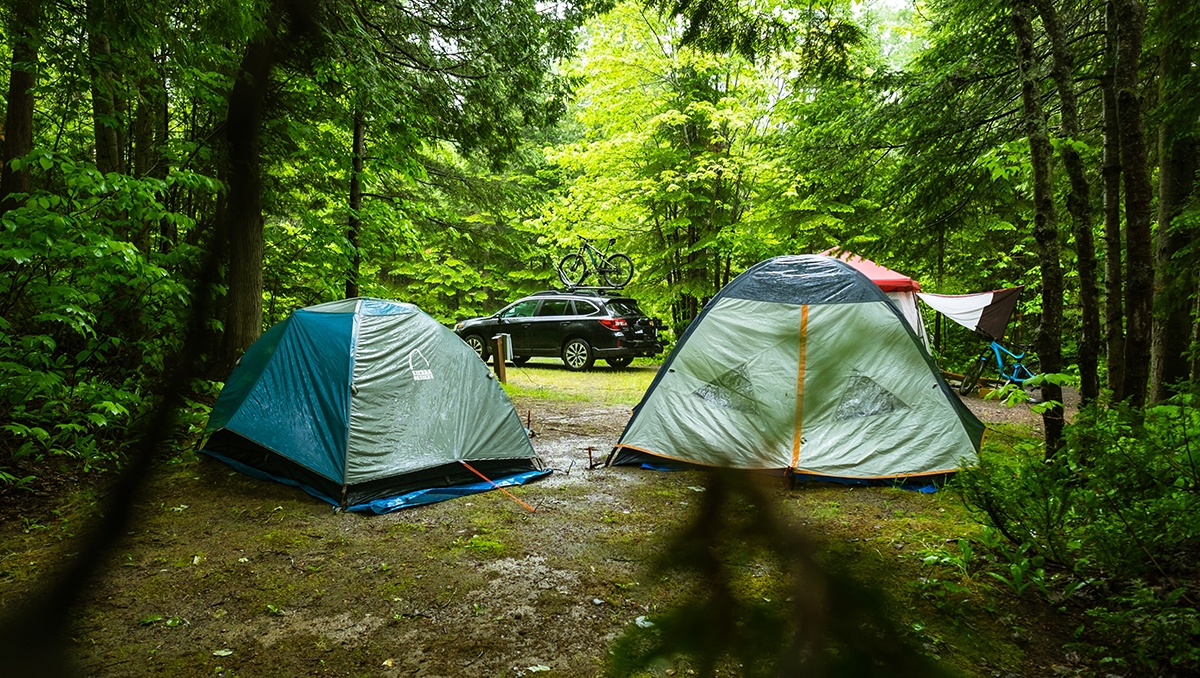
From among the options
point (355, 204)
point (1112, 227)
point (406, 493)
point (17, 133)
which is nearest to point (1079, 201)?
point (1112, 227)

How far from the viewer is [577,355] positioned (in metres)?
11.7

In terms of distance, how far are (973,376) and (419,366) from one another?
8563 mm

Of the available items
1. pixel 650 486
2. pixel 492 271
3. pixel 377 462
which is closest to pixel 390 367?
pixel 377 462

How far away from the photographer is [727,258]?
41.4 ft

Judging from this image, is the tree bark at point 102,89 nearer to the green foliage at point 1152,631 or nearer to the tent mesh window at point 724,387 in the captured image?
the tent mesh window at point 724,387

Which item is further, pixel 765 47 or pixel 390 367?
pixel 390 367

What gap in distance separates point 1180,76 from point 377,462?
19.8ft

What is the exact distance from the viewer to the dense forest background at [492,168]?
1.14m

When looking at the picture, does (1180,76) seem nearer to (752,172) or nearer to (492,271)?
(752,172)

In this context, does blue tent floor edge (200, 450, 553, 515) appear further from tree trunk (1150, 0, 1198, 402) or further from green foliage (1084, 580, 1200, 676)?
tree trunk (1150, 0, 1198, 402)

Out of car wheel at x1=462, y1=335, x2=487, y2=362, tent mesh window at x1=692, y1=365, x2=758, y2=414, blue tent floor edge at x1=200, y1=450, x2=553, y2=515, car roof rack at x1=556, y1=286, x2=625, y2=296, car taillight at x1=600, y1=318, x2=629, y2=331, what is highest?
car roof rack at x1=556, y1=286, x2=625, y2=296

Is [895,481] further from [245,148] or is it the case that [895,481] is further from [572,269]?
[572,269]

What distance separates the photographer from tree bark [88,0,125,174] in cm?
297

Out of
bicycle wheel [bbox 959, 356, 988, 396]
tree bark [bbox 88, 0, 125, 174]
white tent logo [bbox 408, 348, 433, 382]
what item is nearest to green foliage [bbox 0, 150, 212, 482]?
tree bark [bbox 88, 0, 125, 174]
